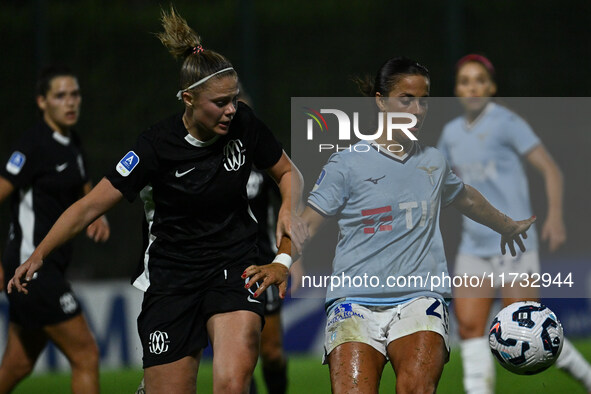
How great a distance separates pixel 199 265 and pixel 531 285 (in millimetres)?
2752

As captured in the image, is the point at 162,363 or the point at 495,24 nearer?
the point at 162,363

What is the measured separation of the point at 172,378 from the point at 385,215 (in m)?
1.35

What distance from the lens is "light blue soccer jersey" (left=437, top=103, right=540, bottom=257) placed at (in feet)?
22.7

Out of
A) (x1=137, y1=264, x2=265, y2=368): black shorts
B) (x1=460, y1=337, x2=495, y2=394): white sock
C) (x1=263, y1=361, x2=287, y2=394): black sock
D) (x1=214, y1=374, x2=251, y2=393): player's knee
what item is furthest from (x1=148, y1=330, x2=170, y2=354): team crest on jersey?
(x1=460, y1=337, x2=495, y2=394): white sock

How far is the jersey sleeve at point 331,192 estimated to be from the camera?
4.86 metres

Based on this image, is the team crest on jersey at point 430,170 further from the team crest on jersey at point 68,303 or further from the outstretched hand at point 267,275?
the team crest on jersey at point 68,303

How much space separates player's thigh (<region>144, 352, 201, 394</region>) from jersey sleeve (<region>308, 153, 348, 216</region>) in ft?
3.34

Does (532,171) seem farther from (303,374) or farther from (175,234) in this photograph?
(175,234)

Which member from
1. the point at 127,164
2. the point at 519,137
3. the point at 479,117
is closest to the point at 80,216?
the point at 127,164

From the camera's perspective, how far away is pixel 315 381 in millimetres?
8477

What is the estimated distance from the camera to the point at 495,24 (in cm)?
1155

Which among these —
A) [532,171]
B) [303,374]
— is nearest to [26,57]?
[303,374]

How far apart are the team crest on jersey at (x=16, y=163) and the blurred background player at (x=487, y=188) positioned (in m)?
3.08

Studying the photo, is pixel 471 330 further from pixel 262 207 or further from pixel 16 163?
pixel 16 163
